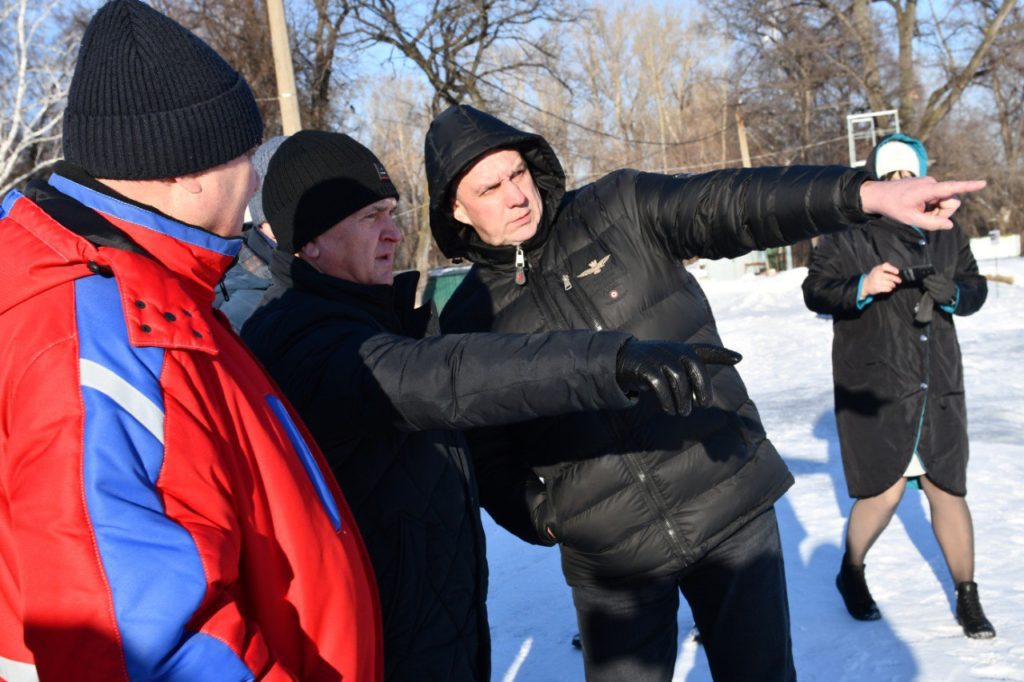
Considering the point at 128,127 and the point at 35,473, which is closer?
the point at 35,473

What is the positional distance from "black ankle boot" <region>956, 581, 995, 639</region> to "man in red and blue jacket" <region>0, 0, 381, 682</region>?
121 inches

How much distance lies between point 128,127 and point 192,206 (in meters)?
0.14

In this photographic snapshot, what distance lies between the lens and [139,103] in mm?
1331

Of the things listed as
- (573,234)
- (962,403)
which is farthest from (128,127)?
(962,403)

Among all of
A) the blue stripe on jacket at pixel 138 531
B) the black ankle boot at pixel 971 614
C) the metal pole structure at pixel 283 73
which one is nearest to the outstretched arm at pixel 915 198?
the blue stripe on jacket at pixel 138 531

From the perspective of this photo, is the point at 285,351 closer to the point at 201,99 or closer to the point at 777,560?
the point at 201,99

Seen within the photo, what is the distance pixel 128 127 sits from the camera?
1318mm

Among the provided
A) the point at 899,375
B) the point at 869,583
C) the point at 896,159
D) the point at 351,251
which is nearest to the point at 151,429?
the point at 351,251

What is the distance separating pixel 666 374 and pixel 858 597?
2892 mm

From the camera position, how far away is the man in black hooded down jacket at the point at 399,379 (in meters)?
1.62

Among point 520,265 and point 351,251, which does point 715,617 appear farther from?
point 351,251

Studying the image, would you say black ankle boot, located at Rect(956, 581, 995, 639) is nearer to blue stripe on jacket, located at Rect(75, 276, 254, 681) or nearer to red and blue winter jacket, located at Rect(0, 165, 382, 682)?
red and blue winter jacket, located at Rect(0, 165, 382, 682)

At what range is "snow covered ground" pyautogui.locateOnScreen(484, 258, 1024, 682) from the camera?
3.63 metres

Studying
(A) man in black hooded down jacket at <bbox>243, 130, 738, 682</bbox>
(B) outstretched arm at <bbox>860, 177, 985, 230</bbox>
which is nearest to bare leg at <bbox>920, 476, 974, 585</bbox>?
(B) outstretched arm at <bbox>860, 177, 985, 230</bbox>
